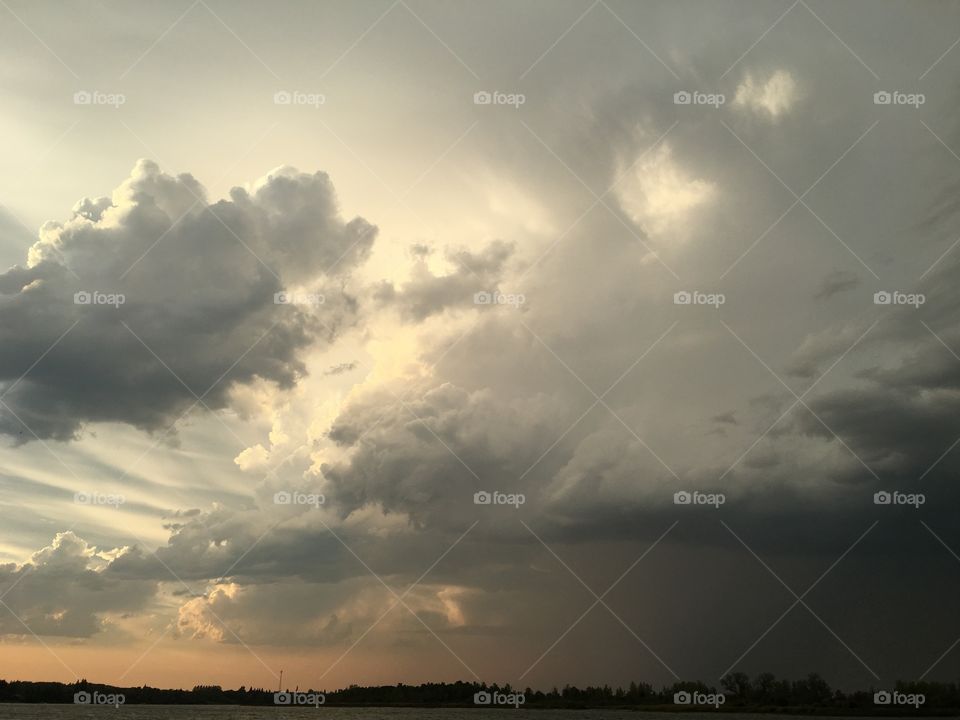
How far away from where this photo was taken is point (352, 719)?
18450 centimetres

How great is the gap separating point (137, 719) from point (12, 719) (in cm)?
3294

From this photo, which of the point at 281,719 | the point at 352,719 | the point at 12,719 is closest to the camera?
the point at 12,719

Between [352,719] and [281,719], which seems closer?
[352,719]

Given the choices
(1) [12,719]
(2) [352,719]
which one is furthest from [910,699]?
(1) [12,719]

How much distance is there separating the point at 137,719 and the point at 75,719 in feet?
89.3

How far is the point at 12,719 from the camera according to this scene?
16488cm

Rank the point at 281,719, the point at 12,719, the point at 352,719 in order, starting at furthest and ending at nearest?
the point at 281,719 → the point at 352,719 → the point at 12,719

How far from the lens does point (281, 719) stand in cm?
19962

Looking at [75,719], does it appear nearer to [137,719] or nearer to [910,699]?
[137,719]

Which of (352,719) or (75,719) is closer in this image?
(75,719)

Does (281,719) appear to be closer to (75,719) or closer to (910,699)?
(75,719)

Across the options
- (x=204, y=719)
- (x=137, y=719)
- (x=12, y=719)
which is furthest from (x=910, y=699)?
(x=12, y=719)

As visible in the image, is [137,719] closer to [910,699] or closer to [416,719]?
[416,719]

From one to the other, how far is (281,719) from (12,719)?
2233 inches
